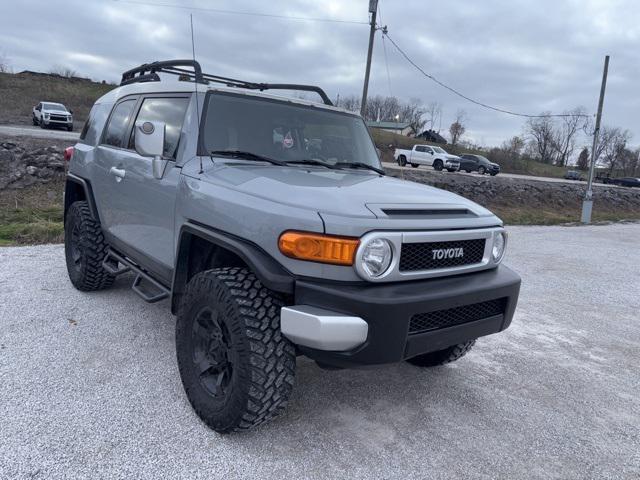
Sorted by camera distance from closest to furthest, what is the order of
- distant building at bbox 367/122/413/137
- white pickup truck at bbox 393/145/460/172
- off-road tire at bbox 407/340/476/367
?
off-road tire at bbox 407/340/476/367 < white pickup truck at bbox 393/145/460/172 < distant building at bbox 367/122/413/137

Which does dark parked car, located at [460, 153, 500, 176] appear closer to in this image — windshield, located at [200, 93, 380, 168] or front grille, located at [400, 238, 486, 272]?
windshield, located at [200, 93, 380, 168]

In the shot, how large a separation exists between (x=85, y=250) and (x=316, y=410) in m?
2.95

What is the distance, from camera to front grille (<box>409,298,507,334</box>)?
262cm

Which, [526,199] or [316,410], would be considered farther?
[526,199]

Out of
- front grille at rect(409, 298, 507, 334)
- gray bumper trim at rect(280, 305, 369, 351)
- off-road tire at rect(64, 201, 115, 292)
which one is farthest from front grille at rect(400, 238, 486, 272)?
off-road tire at rect(64, 201, 115, 292)

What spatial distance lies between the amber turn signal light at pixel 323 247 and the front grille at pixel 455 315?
0.49m

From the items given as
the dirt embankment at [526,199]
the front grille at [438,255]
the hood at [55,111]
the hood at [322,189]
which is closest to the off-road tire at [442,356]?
the front grille at [438,255]

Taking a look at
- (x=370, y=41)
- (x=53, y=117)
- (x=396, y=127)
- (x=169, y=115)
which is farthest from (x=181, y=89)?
(x=396, y=127)

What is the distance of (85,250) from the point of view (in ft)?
15.8

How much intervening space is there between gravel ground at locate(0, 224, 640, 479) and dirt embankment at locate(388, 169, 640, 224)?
11.5m

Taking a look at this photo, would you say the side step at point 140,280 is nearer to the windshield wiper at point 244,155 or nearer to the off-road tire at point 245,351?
the off-road tire at point 245,351

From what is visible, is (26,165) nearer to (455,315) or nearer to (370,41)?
(455,315)

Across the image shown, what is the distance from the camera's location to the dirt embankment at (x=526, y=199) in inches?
693

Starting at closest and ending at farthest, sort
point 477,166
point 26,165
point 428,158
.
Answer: point 26,165
point 428,158
point 477,166
